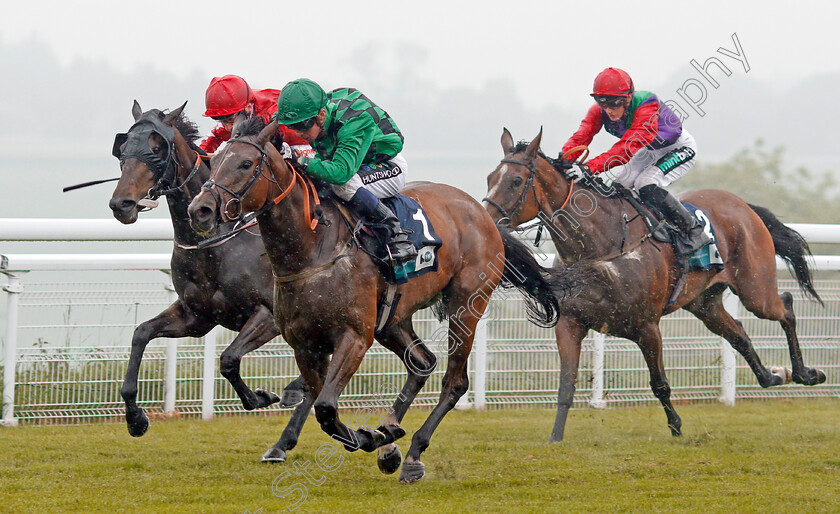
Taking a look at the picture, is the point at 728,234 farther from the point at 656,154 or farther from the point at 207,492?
the point at 207,492

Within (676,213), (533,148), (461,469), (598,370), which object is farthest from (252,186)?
(598,370)

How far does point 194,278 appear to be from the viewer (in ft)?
14.8

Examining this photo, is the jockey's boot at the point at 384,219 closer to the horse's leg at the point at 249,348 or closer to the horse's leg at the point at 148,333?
the horse's leg at the point at 249,348

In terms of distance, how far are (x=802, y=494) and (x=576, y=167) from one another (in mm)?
2135

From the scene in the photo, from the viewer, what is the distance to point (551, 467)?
15.2 feet

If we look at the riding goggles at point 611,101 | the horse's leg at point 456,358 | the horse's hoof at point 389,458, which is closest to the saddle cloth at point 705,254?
the riding goggles at point 611,101

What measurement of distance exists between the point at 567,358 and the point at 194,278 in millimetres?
2228

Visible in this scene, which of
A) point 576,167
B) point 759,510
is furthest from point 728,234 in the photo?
point 759,510

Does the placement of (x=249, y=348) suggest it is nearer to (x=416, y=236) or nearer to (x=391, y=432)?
(x=391, y=432)

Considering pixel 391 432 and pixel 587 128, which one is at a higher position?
pixel 587 128

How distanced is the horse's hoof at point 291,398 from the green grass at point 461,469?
0.30 metres

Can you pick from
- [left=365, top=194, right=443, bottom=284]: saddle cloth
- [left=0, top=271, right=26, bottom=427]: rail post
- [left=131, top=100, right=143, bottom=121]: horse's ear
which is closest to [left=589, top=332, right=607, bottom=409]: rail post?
[left=365, top=194, right=443, bottom=284]: saddle cloth

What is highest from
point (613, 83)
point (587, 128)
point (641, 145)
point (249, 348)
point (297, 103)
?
point (613, 83)

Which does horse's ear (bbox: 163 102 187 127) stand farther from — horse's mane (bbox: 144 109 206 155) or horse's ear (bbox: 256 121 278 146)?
horse's ear (bbox: 256 121 278 146)
